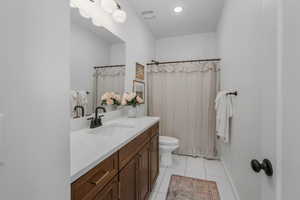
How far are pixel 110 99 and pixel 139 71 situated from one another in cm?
97

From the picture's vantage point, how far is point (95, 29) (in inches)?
63.7

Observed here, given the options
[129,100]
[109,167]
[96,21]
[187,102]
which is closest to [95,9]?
[96,21]

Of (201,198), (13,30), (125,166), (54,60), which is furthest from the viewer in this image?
(201,198)

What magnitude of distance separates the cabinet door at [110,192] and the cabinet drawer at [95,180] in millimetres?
29

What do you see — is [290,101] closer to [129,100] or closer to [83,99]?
[83,99]

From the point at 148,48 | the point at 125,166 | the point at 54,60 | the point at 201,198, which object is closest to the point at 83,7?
the point at 54,60

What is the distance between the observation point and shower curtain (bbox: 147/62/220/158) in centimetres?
275

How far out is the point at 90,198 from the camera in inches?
28.8

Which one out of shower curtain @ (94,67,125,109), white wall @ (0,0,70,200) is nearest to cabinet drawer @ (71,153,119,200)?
white wall @ (0,0,70,200)

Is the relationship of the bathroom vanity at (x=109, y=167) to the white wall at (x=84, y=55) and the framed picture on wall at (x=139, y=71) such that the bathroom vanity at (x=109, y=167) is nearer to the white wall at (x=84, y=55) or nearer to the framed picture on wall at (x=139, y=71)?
the white wall at (x=84, y=55)

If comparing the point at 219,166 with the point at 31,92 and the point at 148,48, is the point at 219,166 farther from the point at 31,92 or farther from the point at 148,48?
the point at 31,92

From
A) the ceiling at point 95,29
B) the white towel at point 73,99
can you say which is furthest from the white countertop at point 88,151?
the ceiling at point 95,29

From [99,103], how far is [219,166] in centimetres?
225

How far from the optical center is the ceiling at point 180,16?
226 cm
